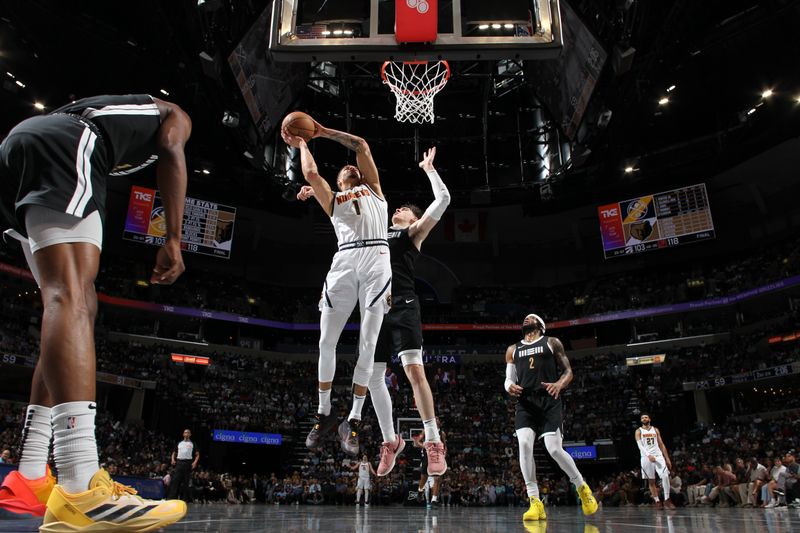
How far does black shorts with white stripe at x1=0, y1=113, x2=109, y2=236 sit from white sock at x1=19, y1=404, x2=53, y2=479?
37.0 inches

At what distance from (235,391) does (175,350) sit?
5.64 m

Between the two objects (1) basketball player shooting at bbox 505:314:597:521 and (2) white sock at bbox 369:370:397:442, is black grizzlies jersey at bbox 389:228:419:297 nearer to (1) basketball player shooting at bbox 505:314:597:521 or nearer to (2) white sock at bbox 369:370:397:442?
(2) white sock at bbox 369:370:397:442

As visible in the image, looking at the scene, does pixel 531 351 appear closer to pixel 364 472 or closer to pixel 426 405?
pixel 426 405

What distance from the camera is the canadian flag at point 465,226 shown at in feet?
107

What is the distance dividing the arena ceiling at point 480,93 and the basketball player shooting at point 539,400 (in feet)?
28.3

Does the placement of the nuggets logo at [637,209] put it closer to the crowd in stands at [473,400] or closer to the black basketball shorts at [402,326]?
the crowd in stands at [473,400]

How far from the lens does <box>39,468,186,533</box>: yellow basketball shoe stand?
6.42ft

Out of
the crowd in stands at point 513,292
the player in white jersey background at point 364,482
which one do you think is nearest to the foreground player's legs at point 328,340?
the player in white jersey background at point 364,482

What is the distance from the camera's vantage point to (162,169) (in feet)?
8.56

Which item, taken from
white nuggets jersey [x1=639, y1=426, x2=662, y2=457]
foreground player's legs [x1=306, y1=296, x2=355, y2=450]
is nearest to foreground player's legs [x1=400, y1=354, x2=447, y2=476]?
foreground player's legs [x1=306, y1=296, x2=355, y2=450]

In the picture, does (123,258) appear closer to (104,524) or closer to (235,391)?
(235,391)

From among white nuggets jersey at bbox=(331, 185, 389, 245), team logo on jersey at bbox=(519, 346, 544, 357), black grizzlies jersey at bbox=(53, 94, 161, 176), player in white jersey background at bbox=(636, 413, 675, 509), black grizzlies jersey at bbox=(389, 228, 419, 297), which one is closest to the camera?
black grizzlies jersey at bbox=(53, 94, 161, 176)

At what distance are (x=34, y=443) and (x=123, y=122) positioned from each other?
161 centimetres

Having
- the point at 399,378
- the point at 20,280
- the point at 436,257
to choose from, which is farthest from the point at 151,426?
the point at 436,257
